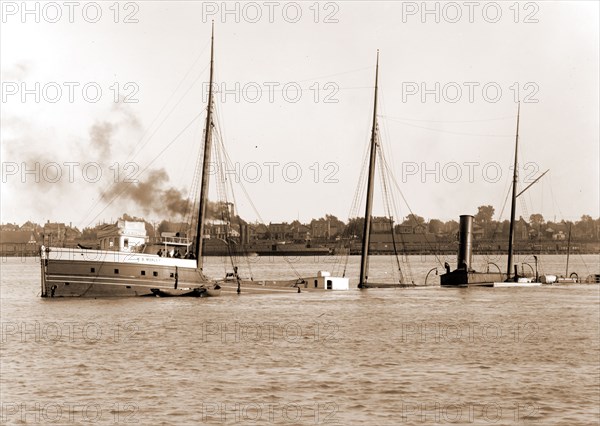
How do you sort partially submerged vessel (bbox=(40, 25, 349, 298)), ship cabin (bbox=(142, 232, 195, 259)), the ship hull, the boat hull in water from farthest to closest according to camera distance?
1. the ship hull
2. ship cabin (bbox=(142, 232, 195, 259))
3. partially submerged vessel (bbox=(40, 25, 349, 298))
4. the boat hull in water

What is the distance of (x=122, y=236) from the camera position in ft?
184

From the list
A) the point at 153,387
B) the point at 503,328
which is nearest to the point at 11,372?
the point at 153,387

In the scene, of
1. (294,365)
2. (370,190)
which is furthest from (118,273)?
(294,365)

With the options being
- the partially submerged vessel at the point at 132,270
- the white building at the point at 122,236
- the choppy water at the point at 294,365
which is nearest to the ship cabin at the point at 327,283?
the partially submerged vessel at the point at 132,270

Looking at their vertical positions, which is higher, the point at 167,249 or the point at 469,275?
the point at 167,249

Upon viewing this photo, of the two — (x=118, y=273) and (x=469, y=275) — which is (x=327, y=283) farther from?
(x=118, y=273)

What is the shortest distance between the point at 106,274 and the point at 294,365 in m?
26.7

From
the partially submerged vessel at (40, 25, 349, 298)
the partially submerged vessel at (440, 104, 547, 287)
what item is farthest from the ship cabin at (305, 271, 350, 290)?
the partially submerged vessel at (440, 104, 547, 287)

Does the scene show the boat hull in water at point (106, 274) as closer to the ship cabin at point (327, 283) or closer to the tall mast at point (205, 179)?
the tall mast at point (205, 179)

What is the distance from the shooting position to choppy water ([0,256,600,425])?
22.5 metres

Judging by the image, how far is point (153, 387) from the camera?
1003 inches

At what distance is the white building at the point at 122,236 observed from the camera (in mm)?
56125

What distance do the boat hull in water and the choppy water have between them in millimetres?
2346

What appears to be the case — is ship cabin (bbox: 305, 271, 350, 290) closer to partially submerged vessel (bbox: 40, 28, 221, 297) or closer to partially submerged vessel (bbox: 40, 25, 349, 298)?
partially submerged vessel (bbox: 40, 25, 349, 298)
